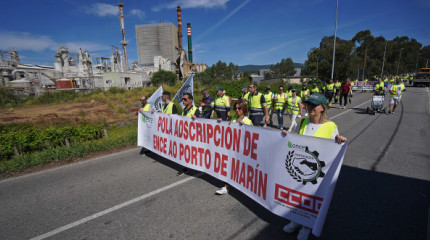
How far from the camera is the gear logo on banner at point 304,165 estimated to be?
2.51m

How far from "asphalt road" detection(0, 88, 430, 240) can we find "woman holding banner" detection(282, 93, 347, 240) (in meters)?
0.21

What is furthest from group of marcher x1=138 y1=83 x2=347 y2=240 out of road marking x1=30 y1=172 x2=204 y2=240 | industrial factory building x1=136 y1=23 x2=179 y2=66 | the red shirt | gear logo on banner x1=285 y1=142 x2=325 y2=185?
industrial factory building x1=136 y1=23 x2=179 y2=66

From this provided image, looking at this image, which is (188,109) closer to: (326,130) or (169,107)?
(169,107)

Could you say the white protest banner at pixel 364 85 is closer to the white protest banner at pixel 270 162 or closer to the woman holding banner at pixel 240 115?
the woman holding banner at pixel 240 115

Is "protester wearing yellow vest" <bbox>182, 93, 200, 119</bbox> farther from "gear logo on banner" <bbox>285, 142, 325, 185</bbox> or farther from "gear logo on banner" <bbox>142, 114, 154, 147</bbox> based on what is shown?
"gear logo on banner" <bbox>285, 142, 325, 185</bbox>

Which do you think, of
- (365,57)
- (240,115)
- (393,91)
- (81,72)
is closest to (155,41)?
(81,72)

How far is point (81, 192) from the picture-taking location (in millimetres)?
4223

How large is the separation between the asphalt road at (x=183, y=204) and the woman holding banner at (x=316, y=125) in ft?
0.69

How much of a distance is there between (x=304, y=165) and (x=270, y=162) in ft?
1.66

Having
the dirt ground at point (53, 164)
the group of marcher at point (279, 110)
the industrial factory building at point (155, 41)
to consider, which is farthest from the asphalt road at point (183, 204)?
the industrial factory building at point (155, 41)

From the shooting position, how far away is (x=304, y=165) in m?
2.61

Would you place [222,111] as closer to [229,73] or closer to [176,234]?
[176,234]

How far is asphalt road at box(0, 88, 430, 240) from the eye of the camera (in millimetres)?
2912

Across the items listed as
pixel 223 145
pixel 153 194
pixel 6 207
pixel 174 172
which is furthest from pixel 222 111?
pixel 6 207
